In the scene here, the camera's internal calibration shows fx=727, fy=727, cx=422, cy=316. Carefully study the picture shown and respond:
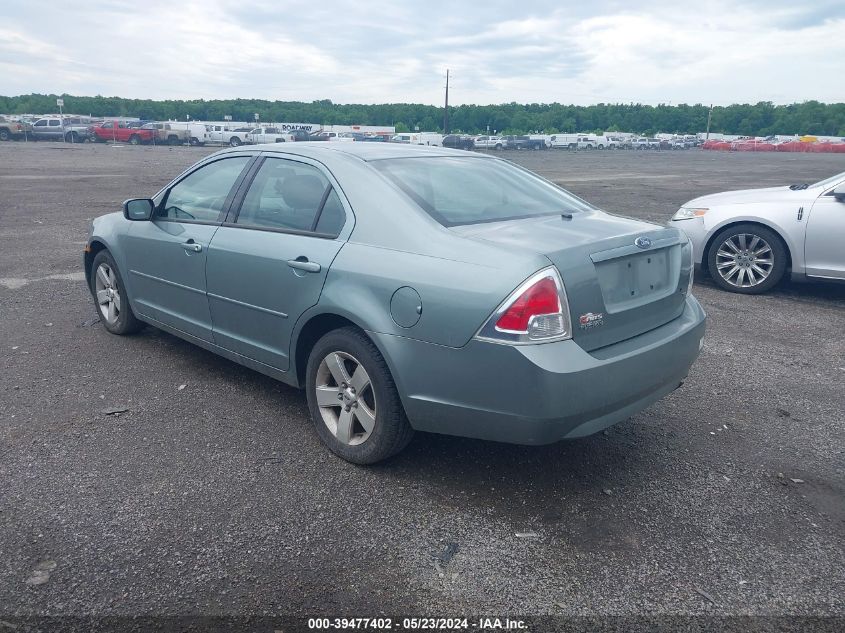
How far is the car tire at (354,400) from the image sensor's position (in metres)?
3.56

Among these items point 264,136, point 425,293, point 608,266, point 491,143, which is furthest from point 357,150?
point 491,143

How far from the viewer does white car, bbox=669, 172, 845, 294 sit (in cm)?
726

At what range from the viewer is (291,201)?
4.23 m

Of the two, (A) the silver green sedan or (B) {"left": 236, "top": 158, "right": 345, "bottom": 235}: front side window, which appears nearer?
(A) the silver green sedan

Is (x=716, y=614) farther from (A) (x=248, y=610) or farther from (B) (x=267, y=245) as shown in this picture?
(B) (x=267, y=245)

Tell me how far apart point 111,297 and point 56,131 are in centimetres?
5556

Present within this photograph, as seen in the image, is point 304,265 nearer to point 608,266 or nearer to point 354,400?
point 354,400

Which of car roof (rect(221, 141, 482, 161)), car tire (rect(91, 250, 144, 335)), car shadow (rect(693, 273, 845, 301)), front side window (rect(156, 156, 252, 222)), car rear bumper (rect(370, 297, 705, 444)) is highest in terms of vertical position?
car roof (rect(221, 141, 482, 161))

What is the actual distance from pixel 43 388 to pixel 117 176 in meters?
20.1

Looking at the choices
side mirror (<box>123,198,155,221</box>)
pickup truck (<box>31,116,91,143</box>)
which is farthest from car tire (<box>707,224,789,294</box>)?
pickup truck (<box>31,116,91,143</box>)

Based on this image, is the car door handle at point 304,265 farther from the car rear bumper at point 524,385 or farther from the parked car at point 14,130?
the parked car at point 14,130

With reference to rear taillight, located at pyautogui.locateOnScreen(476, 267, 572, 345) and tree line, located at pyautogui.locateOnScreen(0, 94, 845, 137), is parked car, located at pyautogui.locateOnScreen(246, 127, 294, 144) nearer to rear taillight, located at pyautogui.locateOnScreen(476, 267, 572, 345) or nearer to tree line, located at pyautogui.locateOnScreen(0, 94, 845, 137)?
tree line, located at pyautogui.locateOnScreen(0, 94, 845, 137)

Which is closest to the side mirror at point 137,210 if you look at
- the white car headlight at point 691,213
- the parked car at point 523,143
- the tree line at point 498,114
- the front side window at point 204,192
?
the front side window at point 204,192

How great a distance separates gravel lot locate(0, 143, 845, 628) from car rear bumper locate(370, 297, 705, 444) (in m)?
0.44
